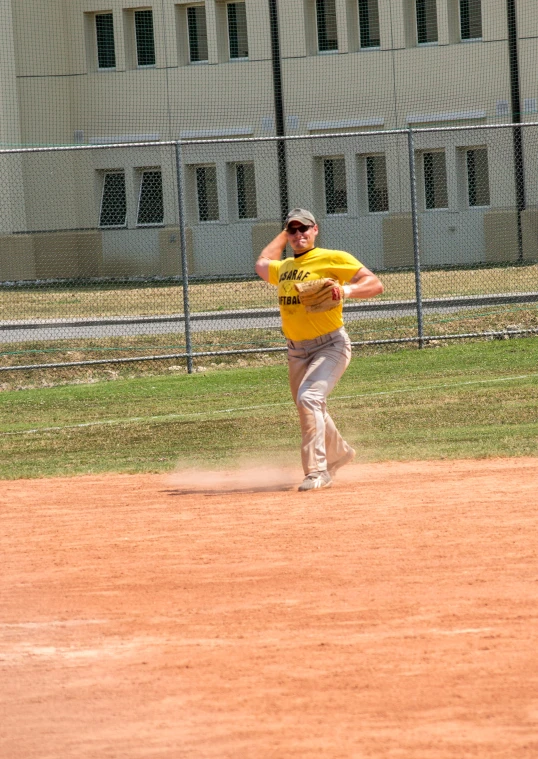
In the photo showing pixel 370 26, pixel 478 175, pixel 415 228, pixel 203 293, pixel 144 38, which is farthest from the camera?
pixel 144 38

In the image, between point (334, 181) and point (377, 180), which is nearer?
point (377, 180)

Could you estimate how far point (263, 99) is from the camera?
34.2 metres

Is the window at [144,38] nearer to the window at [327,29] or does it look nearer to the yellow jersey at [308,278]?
the window at [327,29]

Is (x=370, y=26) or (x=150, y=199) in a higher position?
(x=370, y=26)

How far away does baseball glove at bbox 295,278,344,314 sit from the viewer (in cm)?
941

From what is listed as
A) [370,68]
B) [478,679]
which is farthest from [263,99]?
[478,679]

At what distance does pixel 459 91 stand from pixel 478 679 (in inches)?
1135

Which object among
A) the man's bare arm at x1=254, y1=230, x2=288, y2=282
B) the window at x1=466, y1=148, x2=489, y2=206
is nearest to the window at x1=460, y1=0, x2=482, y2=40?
the window at x1=466, y1=148, x2=489, y2=206

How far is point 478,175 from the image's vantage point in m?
32.9

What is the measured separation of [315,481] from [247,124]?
84.4 feet

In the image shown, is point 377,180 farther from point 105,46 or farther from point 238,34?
point 105,46

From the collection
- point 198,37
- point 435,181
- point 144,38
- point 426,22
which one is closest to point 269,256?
point 435,181

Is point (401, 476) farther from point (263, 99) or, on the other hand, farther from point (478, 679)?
point (263, 99)

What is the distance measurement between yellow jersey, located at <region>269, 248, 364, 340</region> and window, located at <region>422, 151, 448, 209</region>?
23894 mm
